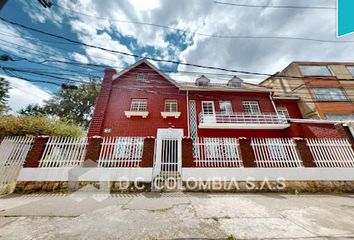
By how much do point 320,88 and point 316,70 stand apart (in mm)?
2670

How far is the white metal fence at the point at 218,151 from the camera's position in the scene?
265 inches

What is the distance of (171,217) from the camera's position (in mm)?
3541

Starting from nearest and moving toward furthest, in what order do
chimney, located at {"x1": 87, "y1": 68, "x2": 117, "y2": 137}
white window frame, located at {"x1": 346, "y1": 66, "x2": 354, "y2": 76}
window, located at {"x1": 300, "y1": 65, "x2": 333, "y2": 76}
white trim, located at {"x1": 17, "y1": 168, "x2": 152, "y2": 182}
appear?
1. white trim, located at {"x1": 17, "y1": 168, "x2": 152, "y2": 182}
2. chimney, located at {"x1": 87, "y1": 68, "x2": 117, "y2": 137}
3. window, located at {"x1": 300, "y1": 65, "x2": 333, "y2": 76}
4. white window frame, located at {"x1": 346, "y1": 66, "x2": 354, "y2": 76}

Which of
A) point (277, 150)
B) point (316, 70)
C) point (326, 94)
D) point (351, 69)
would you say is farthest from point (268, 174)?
point (351, 69)

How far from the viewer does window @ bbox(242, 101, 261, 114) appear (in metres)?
13.0

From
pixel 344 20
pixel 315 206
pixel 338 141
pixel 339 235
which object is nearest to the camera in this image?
pixel 344 20

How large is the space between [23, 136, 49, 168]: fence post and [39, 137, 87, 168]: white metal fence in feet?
0.44

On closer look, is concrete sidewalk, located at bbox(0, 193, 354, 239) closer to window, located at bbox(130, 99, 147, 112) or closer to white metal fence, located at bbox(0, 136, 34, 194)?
white metal fence, located at bbox(0, 136, 34, 194)

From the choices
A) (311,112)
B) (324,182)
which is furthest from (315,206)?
(311,112)

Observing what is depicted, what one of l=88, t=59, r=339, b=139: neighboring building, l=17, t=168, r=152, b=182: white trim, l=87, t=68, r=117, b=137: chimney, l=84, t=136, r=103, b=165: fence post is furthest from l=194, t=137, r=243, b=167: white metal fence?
l=87, t=68, r=117, b=137: chimney

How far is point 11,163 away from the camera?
5945mm

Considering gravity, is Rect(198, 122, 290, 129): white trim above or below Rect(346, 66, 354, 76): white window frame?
below

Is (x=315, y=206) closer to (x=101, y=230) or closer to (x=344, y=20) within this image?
(x=344, y=20)

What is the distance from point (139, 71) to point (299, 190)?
46.4ft
